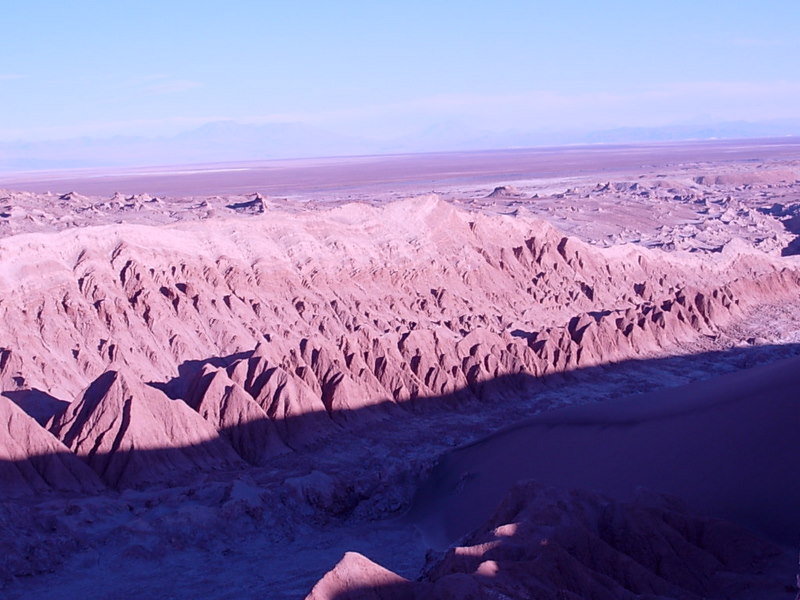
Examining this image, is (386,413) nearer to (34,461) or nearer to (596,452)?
(596,452)

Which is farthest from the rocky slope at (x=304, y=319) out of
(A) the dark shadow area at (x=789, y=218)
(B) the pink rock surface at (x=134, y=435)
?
(A) the dark shadow area at (x=789, y=218)

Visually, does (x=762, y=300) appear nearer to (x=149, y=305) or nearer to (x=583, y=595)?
(x=149, y=305)

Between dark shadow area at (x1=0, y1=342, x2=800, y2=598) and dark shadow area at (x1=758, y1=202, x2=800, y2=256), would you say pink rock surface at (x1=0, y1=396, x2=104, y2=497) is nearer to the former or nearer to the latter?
dark shadow area at (x1=0, y1=342, x2=800, y2=598)

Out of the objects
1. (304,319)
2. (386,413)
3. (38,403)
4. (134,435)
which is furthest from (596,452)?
(304,319)

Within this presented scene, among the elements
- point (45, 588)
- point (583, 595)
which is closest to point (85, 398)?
point (45, 588)

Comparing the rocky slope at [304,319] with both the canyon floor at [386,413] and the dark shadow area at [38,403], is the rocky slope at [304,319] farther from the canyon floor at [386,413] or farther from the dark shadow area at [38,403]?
the dark shadow area at [38,403]

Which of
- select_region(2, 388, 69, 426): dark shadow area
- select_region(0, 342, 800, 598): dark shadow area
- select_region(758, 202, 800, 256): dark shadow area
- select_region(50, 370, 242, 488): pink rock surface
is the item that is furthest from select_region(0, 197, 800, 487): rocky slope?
select_region(758, 202, 800, 256): dark shadow area
